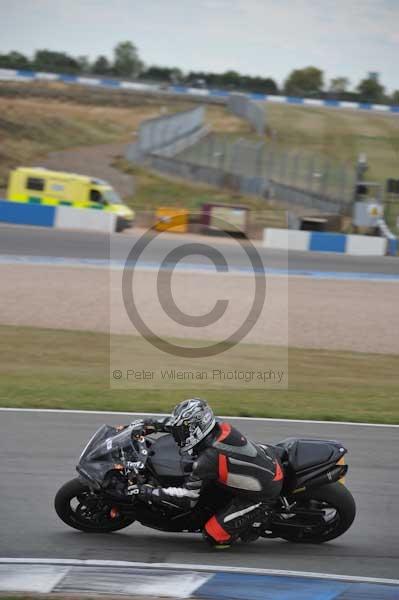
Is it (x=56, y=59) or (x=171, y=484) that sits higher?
(x=56, y=59)

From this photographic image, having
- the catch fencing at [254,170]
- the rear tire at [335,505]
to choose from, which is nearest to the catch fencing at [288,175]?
the catch fencing at [254,170]

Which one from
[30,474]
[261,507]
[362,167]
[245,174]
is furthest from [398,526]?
[245,174]

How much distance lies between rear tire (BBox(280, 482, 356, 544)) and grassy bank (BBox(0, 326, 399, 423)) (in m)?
4.35

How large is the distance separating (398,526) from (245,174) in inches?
1339

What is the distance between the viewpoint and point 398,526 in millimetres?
8109

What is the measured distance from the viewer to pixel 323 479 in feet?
23.9

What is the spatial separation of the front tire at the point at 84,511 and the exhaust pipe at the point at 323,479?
1550 millimetres

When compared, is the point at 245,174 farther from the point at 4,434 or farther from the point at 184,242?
the point at 4,434

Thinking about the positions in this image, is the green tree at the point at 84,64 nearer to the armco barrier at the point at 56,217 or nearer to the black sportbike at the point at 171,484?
the armco barrier at the point at 56,217

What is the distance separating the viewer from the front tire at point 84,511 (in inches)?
285

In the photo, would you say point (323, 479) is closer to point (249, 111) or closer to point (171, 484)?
point (171, 484)

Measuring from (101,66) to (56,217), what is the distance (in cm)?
10365

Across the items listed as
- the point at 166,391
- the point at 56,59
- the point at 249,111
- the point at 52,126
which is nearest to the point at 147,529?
the point at 166,391

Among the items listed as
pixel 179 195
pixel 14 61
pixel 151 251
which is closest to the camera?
pixel 151 251
